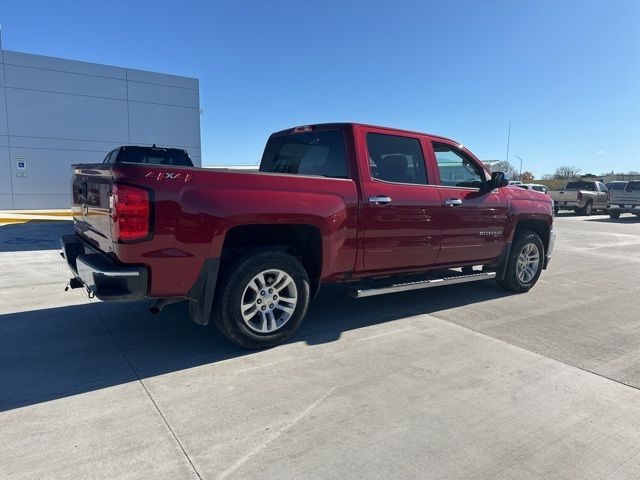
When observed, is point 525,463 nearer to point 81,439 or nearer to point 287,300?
point 287,300

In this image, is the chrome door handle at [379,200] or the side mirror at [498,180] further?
the side mirror at [498,180]

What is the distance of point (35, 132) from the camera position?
19.0 meters

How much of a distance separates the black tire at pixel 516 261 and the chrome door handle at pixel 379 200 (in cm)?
257

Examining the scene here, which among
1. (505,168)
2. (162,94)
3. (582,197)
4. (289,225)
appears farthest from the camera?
(505,168)

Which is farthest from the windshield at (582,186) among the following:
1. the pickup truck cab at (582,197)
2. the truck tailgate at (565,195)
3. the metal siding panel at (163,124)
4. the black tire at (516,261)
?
the black tire at (516,261)

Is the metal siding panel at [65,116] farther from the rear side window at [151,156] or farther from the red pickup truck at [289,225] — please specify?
the red pickup truck at [289,225]

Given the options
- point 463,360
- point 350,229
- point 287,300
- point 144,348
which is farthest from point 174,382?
point 463,360

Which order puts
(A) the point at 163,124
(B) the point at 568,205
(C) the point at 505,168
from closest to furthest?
(A) the point at 163,124 → (B) the point at 568,205 → (C) the point at 505,168

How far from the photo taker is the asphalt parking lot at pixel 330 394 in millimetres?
2568

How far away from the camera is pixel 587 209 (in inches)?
995

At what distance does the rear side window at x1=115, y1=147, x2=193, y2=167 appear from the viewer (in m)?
9.84

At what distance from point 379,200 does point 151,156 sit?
24.2 feet

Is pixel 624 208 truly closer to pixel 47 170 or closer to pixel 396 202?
pixel 396 202

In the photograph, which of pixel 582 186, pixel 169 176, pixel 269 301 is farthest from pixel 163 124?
pixel 582 186
